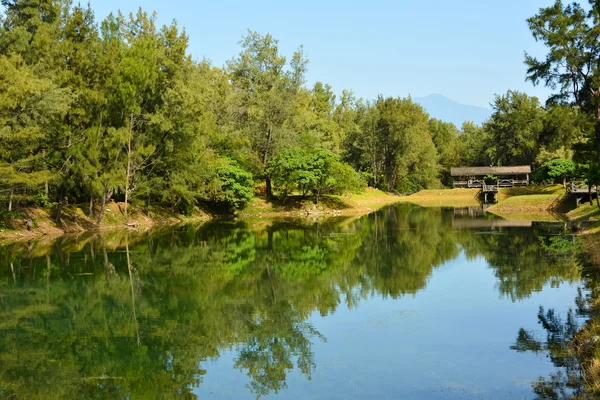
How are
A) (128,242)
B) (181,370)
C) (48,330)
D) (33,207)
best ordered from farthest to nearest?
1. (33,207)
2. (128,242)
3. (48,330)
4. (181,370)

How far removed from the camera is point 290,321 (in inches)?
648

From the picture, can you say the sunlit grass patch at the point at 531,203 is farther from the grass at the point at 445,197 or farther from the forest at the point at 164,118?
the grass at the point at 445,197

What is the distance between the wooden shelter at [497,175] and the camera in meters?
79.9

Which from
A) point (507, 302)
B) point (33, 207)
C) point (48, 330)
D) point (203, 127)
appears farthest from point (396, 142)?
point (48, 330)

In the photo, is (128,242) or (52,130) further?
(52,130)

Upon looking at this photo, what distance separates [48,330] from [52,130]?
25.7m

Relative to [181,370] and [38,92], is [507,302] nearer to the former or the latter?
[181,370]

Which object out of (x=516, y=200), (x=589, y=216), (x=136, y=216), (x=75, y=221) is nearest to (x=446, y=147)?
(x=516, y=200)

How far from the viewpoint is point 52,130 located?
126ft

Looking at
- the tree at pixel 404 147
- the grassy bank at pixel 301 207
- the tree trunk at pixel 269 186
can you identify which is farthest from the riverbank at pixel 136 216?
the tree at pixel 404 147

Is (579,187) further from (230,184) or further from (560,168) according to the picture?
(230,184)

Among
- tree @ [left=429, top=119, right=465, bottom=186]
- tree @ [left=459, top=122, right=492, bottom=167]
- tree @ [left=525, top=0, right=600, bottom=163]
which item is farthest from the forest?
tree @ [left=429, top=119, right=465, bottom=186]

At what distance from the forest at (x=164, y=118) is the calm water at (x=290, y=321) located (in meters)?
7.50

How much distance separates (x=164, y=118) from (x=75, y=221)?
390 inches
